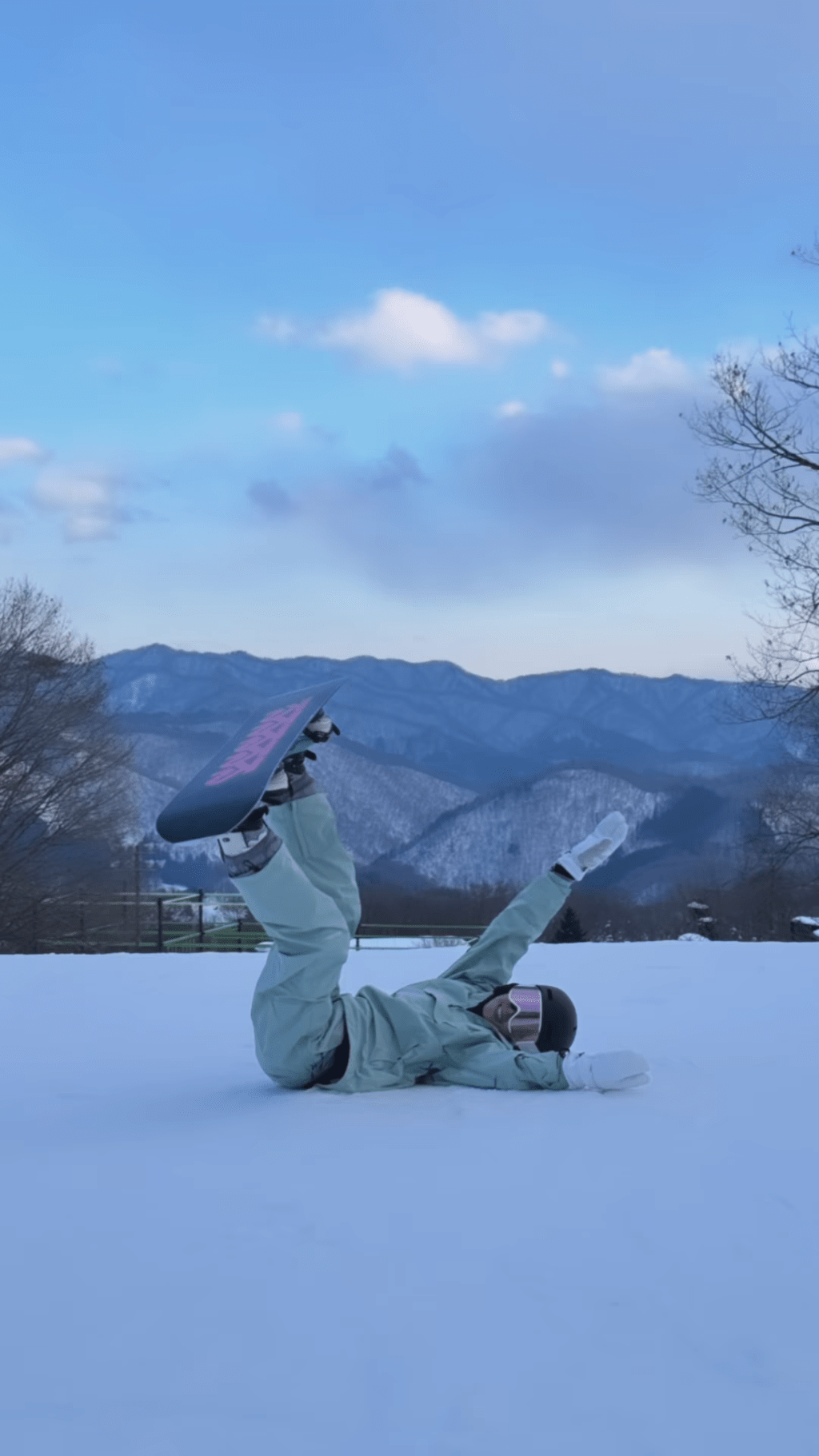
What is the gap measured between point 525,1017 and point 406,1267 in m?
1.19

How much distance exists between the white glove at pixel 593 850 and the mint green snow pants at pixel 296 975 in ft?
2.46

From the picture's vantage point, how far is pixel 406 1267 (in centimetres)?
133

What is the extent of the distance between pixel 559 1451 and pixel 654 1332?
261 millimetres

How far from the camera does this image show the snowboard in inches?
77.9

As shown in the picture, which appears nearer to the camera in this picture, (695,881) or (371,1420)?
(371,1420)

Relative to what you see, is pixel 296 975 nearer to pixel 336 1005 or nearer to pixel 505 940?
pixel 336 1005

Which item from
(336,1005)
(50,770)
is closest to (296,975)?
(336,1005)

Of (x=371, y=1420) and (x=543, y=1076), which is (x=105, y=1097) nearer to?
(x=543, y=1076)

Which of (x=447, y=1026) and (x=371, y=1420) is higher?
(x=447, y=1026)

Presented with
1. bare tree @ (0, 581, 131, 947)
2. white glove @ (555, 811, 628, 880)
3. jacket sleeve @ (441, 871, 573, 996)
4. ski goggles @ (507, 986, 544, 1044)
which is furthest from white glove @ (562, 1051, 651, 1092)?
bare tree @ (0, 581, 131, 947)

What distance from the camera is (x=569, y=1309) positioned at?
1230 mm

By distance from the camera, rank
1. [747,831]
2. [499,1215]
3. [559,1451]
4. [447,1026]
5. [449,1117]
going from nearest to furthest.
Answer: [559,1451] < [499,1215] < [449,1117] < [447,1026] < [747,831]

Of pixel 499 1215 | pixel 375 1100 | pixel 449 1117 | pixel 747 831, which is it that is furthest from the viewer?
pixel 747 831

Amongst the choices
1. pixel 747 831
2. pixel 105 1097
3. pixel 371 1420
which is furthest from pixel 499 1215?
pixel 747 831
